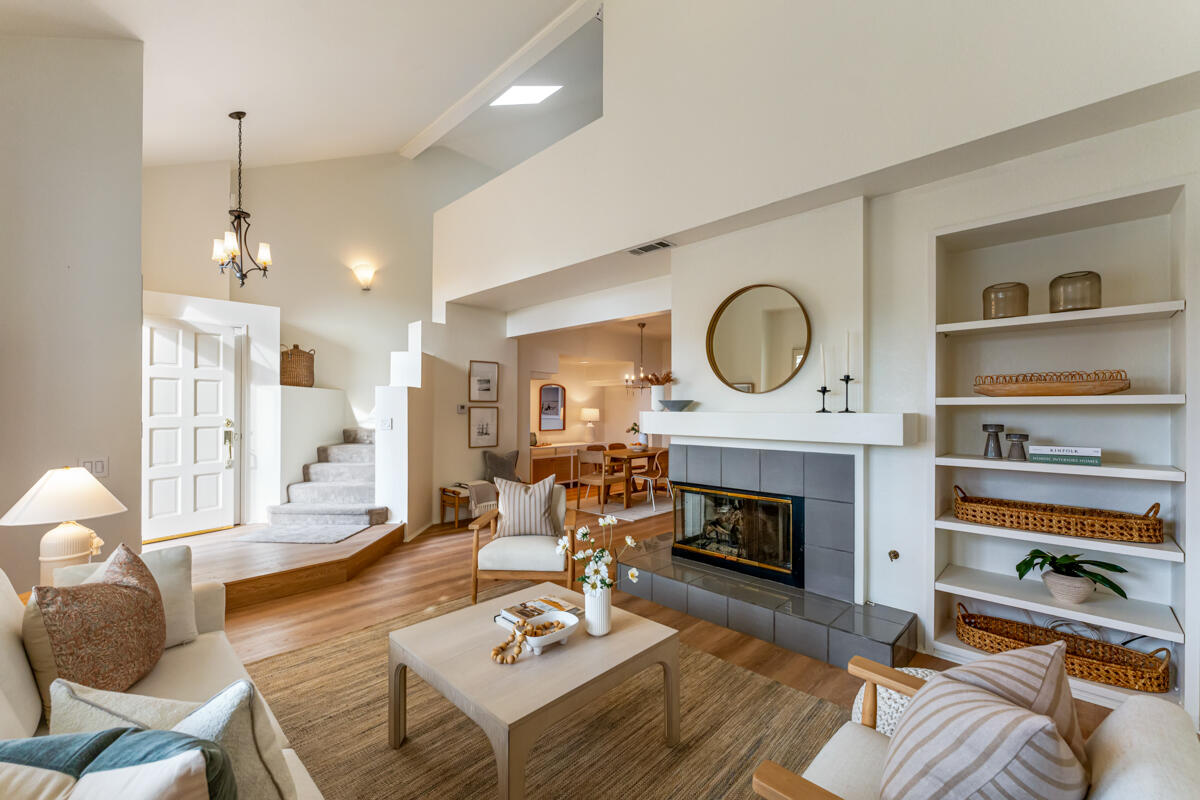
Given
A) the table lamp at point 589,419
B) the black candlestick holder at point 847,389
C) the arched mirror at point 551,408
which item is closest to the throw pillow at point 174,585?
the black candlestick holder at point 847,389

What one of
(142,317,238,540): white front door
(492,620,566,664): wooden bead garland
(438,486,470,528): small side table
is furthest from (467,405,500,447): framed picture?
(492,620,566,664): wooden bead garland

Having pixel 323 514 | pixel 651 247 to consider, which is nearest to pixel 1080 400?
pixel 651 247

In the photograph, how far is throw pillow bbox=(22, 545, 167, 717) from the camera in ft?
4.72

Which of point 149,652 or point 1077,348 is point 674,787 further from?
point 1077,348

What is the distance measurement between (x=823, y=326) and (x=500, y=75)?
3.91 metres

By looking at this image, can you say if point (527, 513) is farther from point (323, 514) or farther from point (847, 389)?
point (323, 514)

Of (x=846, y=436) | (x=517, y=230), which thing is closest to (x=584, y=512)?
(x=517, y=230)

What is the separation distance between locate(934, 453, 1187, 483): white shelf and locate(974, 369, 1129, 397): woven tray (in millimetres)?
335

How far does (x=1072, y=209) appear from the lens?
7.59 feet

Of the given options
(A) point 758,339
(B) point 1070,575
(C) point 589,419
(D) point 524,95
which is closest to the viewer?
(B) point 1070,575

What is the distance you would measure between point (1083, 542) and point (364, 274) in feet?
22.4

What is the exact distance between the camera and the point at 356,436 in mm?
5945

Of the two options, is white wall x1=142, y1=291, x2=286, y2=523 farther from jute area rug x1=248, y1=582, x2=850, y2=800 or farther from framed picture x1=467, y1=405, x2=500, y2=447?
jute area rug x1=248, y1=582, x2=850, y2=800

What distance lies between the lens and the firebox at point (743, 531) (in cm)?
328
